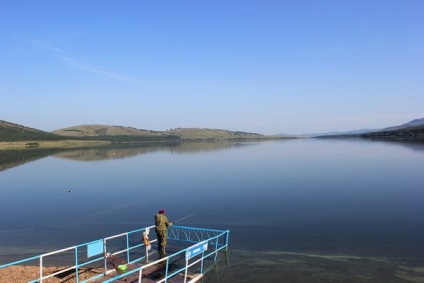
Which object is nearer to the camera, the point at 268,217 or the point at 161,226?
the point at 161,226

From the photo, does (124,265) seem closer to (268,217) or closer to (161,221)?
(161,221)

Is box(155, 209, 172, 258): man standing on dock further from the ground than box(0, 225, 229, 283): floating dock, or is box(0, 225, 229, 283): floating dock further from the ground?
box(155, 209, 172, 258): man standing on dock

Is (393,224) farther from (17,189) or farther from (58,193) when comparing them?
(17,189)

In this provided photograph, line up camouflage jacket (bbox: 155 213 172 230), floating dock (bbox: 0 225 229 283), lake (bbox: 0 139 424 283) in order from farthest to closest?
lake (bbox: 0 139 424 283) → camouflage jacket (bbox: 155 213 172 230) → floating dock (bbox: 0 225 229 283)

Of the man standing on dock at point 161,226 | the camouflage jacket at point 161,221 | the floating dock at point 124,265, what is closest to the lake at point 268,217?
the floating dock at point 124,265

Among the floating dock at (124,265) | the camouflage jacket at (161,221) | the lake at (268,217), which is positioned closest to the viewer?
the floating dock at (124,265)

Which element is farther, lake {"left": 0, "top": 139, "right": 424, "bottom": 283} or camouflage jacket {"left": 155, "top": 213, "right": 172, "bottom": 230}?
lake {"left": 0, "top": 139, "right": 424, "bottom": 283}

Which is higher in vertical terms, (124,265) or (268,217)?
(124,265)

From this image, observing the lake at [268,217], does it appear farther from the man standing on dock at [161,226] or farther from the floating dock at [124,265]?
the man standing on dock at [161,226]

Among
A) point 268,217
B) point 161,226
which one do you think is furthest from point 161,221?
point 268,217

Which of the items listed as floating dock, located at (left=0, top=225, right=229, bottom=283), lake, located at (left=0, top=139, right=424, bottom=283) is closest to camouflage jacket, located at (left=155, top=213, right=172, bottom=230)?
floating dock, located at (left=0, top=225, right=229, bottom=283)

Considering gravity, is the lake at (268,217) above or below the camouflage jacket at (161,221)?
below

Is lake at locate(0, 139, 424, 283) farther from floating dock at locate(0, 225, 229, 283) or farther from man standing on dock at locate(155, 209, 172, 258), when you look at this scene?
man standing on dock at locate(155, 209, 172, 258)

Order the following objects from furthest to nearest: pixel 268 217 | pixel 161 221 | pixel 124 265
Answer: pixel 268 217
pixel 161 221
pixel 124 265
